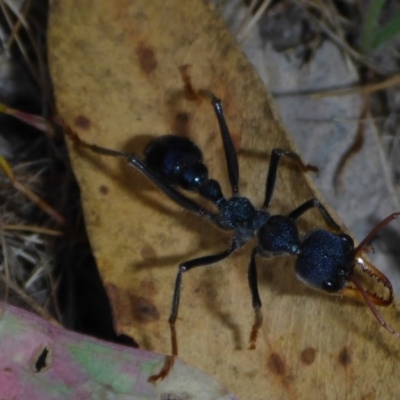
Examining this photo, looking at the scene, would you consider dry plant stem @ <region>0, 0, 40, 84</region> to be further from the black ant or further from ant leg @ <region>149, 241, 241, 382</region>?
ant leg @ <region>149, 241, 241, 382</region>

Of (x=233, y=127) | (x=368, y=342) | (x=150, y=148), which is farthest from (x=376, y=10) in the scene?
(x=368, y=342)

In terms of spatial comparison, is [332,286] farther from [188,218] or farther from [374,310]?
[188,218]

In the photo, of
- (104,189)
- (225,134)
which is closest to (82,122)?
(104,189)

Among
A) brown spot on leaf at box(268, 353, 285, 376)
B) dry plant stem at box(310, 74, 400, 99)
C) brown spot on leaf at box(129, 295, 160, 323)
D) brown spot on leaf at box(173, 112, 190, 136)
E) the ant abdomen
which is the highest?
dry plant stem at box(310, 74, 400, 99)

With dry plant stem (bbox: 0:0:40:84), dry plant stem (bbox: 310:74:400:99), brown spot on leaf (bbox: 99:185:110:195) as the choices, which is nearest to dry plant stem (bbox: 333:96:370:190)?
dry plant stem (bbox: 310:74:400:99)

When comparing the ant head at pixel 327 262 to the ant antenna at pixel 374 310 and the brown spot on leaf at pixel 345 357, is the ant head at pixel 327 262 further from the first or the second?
the brown spot on leaf at pixel 345 357

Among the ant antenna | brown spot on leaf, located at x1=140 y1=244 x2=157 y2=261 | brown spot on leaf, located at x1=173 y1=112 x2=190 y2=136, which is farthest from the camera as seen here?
brown spot on leaf, located at x1=173 y1=112 x2=190 y2=136
